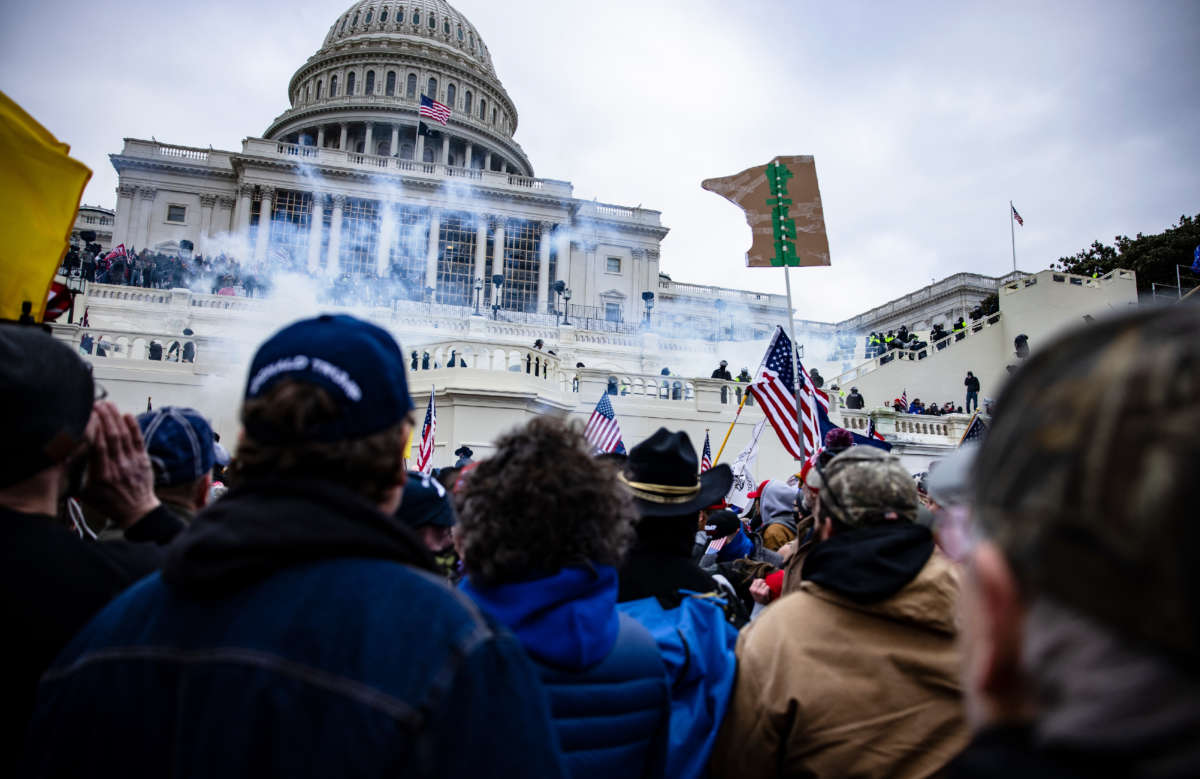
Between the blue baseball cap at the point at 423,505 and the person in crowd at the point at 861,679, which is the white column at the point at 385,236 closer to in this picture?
the blue baseball cap at the point at 423,505

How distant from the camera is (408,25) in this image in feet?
226

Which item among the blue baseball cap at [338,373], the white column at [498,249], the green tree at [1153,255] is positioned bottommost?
the blue baseball cap at [338,373]

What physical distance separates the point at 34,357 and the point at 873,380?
29.7 m

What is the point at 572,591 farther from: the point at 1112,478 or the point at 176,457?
the point at 176,457

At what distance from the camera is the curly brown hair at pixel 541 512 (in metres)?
1.80

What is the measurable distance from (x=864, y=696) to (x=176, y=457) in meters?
2.27

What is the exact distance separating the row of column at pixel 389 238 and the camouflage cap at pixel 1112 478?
1835 inches

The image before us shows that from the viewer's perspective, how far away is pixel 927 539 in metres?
2.22

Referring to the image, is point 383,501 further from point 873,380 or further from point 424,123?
point 424,123

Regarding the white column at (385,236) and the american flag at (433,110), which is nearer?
the american flag at (433,110)

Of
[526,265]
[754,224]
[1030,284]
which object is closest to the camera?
[754,224]

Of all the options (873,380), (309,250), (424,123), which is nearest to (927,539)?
(873,380)

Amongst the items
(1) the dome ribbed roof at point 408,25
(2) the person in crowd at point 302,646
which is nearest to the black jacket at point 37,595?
(2) the person in crowd at point 302,646

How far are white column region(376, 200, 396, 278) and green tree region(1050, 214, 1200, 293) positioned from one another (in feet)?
133
